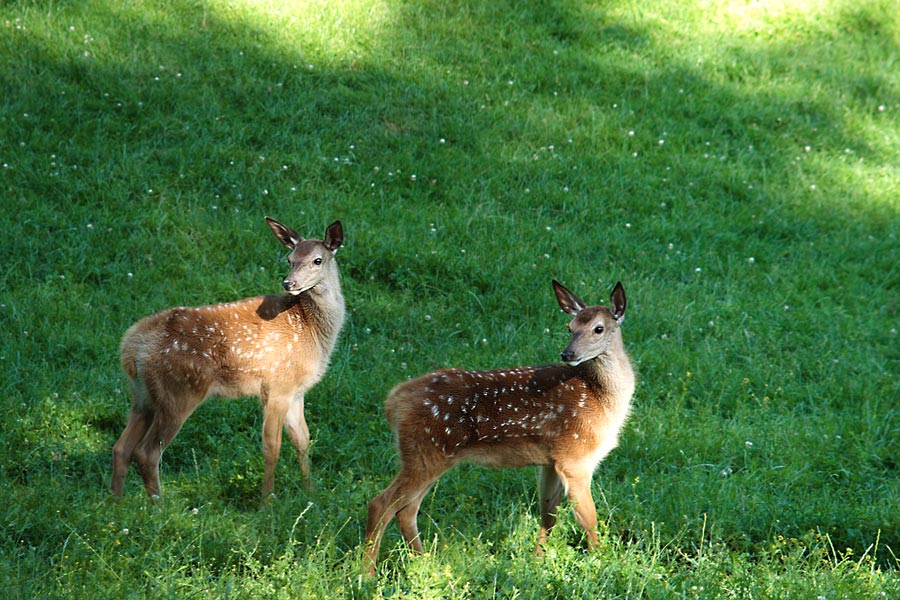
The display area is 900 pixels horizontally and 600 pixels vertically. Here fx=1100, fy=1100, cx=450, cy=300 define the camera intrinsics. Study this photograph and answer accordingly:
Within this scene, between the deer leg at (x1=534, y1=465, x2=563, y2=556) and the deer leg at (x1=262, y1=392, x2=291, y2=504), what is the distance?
A: 175cm

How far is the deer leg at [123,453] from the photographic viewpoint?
7.10 meters

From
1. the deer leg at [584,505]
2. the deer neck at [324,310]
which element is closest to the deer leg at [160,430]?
the deer neck at [324,310]

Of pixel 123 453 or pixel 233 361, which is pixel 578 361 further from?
pixel 123 453

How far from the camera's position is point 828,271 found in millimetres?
10664

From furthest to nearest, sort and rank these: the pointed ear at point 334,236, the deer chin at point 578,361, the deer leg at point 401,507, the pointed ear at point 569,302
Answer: the pointed ear at point 334,236, the pointed ear at point 569,302, the deer chin at point 578,361, the deer leg at point 401,507

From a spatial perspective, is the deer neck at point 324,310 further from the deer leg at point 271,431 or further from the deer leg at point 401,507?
the deer leg at point 401,507

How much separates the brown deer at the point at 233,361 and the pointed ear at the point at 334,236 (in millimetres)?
24

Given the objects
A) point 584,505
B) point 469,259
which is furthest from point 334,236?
point 584,505

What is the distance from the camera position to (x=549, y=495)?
6.75 meters

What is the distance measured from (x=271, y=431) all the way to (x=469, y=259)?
3334 millimetres

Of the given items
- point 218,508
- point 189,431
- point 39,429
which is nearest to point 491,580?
point 218,508

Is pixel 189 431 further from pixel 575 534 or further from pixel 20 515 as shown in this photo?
pixel 575 534

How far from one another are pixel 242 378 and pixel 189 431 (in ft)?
2.65

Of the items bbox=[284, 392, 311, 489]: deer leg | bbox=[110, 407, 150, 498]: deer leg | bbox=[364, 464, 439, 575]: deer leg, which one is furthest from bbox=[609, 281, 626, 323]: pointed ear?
bbox=[110, 407, 150, 498]: deer leg
